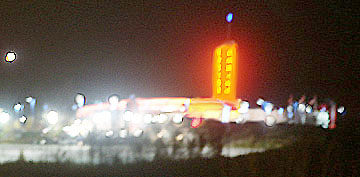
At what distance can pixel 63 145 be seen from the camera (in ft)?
18.7

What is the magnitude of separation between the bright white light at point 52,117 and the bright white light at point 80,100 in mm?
651

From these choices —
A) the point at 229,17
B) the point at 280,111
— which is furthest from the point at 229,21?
the point at 280,111

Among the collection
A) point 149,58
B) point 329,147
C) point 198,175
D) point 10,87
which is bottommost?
point 198,175

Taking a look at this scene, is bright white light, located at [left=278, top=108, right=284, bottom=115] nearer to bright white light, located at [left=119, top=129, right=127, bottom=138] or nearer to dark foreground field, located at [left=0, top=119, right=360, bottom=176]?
dark foreground field, located at [left=0, top=119, right=360, bottom=176]

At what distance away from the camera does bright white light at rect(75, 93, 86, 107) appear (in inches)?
341

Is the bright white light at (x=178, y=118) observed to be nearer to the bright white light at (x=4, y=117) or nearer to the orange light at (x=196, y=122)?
the orange light at (x=196, y=122)

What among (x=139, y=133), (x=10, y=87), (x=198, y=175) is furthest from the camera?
(x=10, y=87)

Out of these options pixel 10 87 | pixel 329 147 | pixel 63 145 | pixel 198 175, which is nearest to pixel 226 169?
pixel 198 175

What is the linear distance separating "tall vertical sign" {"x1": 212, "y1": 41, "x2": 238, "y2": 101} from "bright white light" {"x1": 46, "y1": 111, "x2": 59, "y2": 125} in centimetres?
401

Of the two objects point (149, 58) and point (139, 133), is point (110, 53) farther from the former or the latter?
Result: point (139, 133)

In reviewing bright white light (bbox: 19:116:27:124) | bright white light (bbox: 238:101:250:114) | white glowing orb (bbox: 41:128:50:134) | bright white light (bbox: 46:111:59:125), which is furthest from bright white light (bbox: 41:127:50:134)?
bright white light (bbox: 238:101:250:114)

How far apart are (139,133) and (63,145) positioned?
132 centimetres

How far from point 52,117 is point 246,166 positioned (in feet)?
17.1

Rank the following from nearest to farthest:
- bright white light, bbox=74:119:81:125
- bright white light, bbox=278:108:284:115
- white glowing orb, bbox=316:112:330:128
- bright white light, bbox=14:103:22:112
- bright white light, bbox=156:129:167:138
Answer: bright white light, bbox=156:129:167:138
bright white light, bbox=74:119:81:125
white glowing orb, bbox=316:112:330:128
bright white light, bbox=14:103:22:112
bright white light, bbox=278:108:284:115
